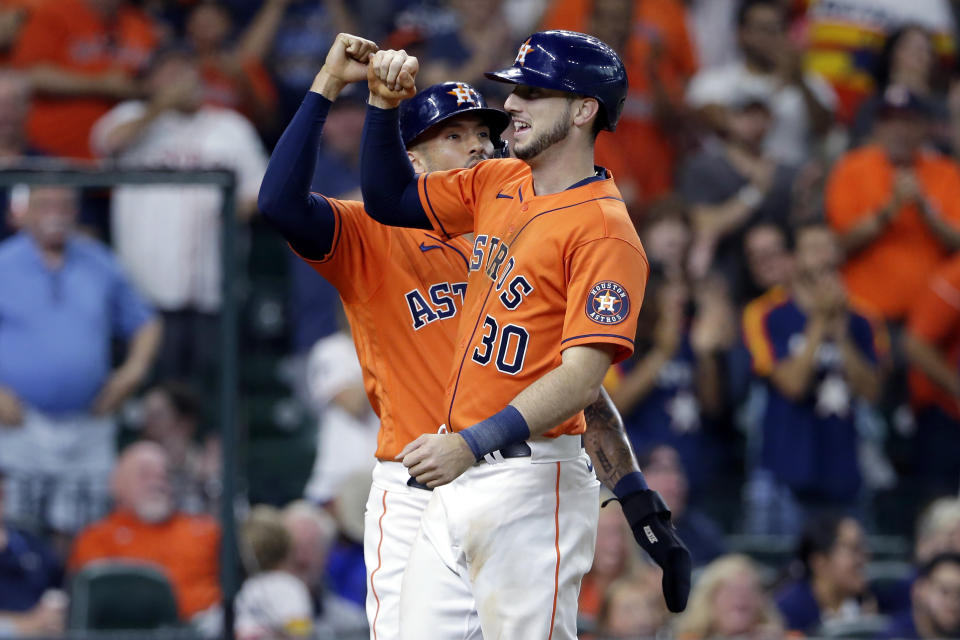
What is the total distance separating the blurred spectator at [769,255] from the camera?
25.9 ft

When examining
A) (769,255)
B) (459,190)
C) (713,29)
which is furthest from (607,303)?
(713,29)

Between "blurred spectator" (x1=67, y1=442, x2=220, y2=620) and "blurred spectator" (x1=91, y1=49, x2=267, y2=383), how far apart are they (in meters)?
0.70

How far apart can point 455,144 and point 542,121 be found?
0.81 metres

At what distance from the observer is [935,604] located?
6.45 metres

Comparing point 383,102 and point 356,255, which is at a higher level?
point 383,102

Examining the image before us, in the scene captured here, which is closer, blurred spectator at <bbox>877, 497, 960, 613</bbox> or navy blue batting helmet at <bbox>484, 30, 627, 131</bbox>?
navy blue batting helmet at <bbox>484, 30, 627, 131</bbox>

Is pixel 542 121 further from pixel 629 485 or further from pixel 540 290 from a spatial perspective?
pixel 629 485

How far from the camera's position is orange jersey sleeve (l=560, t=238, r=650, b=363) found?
11.2 feet

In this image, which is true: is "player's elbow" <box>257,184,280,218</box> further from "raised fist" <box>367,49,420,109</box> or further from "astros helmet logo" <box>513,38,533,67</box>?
"astros helmet logo" <box>513,38,533,67</box>

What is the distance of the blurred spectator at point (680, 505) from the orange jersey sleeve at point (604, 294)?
3.59 m

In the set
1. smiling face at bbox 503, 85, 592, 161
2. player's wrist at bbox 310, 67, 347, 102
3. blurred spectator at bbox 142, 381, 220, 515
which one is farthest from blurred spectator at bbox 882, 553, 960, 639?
player's wrist at bbox 310, 67, 347, 102

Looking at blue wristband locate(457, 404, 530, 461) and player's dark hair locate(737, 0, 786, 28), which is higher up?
player's dark hair locate(737, 0, 786, 28)

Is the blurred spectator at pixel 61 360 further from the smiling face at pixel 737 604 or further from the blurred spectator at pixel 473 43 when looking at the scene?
the smiling face at pixel 737 604

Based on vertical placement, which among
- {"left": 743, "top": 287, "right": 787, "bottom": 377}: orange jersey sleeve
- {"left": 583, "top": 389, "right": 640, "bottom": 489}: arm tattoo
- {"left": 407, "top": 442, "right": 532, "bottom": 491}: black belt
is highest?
{"left": 407, "top": 442, "right": 532, "bottom": 491}: black belt
